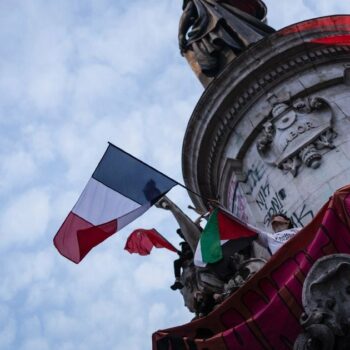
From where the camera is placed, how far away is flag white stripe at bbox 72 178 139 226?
43.5ft

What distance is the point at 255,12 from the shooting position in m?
20.1

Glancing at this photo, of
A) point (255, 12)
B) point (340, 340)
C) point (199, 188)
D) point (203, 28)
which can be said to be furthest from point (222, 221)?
point (255, 12)

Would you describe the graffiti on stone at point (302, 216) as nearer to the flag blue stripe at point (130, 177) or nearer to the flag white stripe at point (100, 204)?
the flag blue stripe at point (130, 177)

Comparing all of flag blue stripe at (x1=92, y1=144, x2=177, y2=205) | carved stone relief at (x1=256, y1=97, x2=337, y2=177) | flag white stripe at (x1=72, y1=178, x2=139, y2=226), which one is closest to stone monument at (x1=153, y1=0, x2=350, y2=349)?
carved stone relief at (x1=256, y1=97, x2=337, y2=177)

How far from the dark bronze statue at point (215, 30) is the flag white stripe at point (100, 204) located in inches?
186

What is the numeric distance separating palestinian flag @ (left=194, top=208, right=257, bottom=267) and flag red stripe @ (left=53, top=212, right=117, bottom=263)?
6.26 ft

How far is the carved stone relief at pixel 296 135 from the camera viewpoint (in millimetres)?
13117

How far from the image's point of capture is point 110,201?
13477 millimetres

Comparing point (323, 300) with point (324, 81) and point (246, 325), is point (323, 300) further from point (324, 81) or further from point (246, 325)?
point (324, 81)

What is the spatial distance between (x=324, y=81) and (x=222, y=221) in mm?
3899

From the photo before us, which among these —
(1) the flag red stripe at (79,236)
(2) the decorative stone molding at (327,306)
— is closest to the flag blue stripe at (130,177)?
(1) the flag red stripe at (79,236)

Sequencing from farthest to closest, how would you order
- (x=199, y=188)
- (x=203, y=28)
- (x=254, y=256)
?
(x=203, y=28)
(x=199, y=188)
(x=254, y=256)

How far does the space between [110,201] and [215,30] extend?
5.68 metres

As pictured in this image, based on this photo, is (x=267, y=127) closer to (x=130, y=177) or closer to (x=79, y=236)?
(x=130, y=177)
